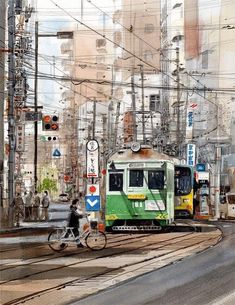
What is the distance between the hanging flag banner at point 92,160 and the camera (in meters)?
13.1

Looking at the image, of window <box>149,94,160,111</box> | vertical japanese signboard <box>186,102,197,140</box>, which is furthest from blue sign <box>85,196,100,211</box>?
window <box>149,94,160,111</box>

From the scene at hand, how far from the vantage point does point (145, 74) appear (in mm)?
15250

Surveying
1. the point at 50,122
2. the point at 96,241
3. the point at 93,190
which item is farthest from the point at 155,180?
the point at 96,241

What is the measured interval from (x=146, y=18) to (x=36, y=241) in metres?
5.18

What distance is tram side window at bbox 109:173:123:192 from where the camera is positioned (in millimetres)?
15047

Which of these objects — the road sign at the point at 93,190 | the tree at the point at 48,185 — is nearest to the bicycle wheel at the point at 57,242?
the road sign at the point at 93,190

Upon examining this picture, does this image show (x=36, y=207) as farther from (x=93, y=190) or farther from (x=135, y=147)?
A: (x=93, y=190)

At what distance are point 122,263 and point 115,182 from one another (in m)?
5.60

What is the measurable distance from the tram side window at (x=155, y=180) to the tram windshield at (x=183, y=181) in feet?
8.73

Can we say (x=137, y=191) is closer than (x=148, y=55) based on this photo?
No

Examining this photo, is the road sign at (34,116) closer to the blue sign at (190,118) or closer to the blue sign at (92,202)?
the blue sign at (190,118)

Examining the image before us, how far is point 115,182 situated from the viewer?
15.0m

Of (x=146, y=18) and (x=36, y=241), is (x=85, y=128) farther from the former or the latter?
(x=146, y=18)

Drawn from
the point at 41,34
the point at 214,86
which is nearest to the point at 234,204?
the point at 214,86
